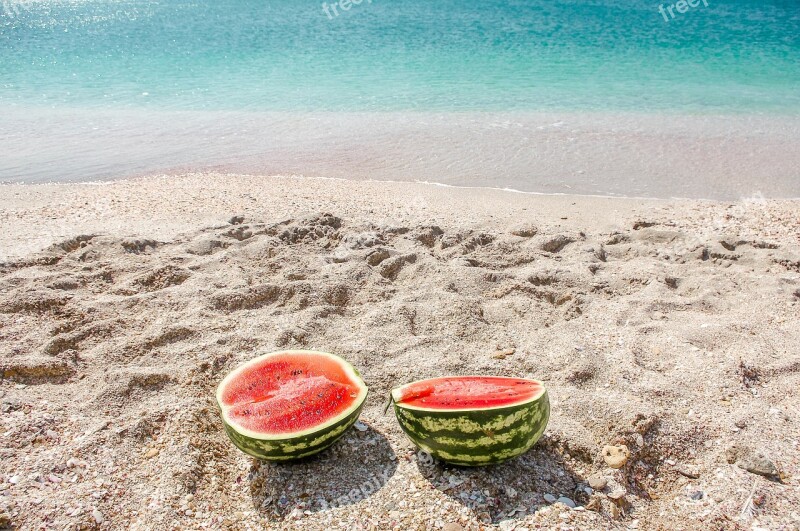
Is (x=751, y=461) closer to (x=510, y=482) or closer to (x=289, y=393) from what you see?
(x=510, y=482)

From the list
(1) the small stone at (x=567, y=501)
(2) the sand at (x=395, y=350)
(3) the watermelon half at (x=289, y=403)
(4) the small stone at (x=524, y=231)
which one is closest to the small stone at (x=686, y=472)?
(2) the sand at (x=395, y=350)

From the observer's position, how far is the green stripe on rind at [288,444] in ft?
7.18

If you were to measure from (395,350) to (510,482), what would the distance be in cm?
104

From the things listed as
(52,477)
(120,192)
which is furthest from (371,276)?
(120,192)

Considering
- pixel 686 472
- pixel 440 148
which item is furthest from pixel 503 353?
pixel 440 148

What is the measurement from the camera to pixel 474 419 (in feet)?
7.07

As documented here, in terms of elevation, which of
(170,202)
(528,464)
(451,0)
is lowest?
(528,464)

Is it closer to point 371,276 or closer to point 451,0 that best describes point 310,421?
point 371,276

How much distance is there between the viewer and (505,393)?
2.33 m

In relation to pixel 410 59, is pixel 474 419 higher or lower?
lower

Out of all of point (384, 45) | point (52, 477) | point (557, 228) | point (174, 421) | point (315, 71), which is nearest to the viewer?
point (52, 477)

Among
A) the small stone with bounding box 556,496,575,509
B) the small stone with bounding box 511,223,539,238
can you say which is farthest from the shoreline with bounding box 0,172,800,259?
the small stone with bounding box 556,496,575,509

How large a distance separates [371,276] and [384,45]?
14.8 m

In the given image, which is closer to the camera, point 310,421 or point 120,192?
point 310,421
